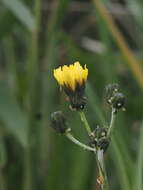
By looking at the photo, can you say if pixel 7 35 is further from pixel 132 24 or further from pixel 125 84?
pixel 132 24

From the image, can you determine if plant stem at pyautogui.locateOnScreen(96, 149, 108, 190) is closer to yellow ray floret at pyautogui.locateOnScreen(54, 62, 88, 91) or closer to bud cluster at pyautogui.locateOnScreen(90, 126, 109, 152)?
bud cluster at pyautogui.locateOnScreen(90, 126, 109, 152)

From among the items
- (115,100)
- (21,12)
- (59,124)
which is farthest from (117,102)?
(21,12)

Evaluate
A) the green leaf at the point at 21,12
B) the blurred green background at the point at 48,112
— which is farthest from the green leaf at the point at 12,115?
the green leaf at the point at 21,12

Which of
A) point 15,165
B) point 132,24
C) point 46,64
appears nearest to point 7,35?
point 46,64

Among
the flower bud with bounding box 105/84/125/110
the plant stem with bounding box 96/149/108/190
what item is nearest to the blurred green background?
the flower bud with bounding box 105/84/125/110

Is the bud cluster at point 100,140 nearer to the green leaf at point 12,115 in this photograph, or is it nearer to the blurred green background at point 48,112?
the blurred green background at point 48,112
